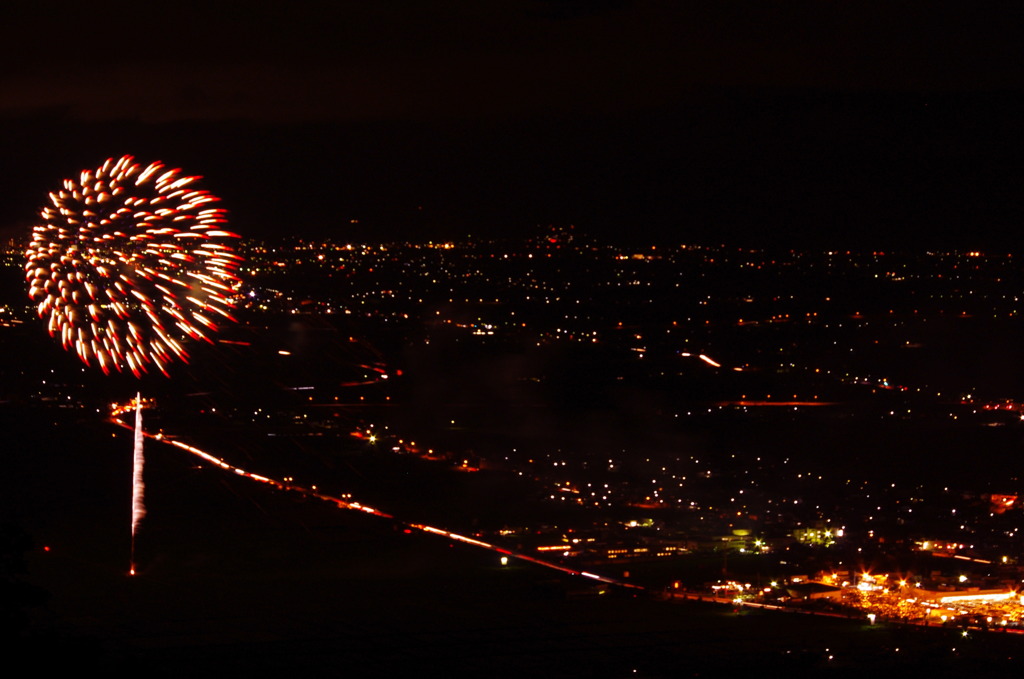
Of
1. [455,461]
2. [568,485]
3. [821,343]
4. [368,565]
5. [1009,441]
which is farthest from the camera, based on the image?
[821,343]

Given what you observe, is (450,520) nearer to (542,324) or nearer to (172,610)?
(172,610)

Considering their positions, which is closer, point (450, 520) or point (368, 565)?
point (368, 565)

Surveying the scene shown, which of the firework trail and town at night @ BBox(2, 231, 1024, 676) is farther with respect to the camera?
the firework trail

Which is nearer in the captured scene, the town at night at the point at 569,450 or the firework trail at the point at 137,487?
the town at night at the point at 569,450

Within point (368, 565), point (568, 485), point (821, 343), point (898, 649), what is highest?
point (821, 343)

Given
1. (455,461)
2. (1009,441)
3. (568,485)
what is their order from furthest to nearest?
(1009,441), (455,461), (568,485)

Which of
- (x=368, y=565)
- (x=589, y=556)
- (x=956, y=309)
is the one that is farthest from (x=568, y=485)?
(x=956, y=309)

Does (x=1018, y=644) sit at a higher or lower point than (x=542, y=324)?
lower

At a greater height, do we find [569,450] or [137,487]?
[569,450]

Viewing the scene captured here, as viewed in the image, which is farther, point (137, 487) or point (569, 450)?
point (569, 450)
